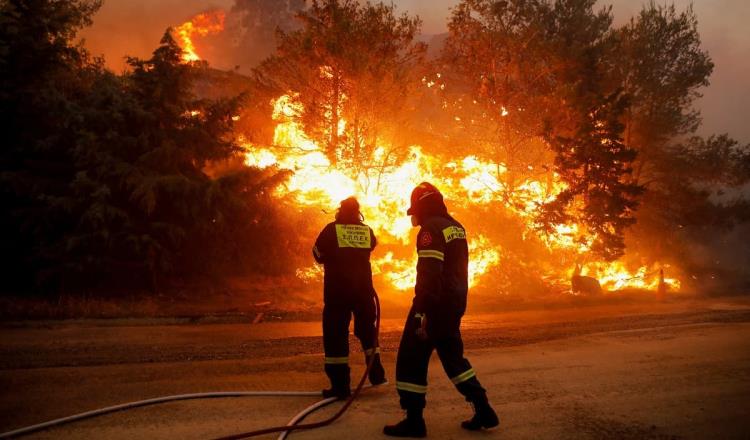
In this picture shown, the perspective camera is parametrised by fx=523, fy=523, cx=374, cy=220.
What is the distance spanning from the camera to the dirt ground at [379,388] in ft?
16.6

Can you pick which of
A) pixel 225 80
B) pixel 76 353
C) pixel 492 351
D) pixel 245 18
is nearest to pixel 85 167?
pixel 76 353

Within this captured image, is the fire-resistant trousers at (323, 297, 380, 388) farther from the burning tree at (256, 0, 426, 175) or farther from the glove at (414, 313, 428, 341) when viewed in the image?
the burning tree at (256, 0, 426, 175)

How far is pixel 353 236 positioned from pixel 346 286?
60 cm

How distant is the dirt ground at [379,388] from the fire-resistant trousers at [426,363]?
450 millimetres

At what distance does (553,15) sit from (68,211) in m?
23.2

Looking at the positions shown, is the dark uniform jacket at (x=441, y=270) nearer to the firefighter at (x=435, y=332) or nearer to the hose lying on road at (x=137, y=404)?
the firefighter at (x=435, y=332)

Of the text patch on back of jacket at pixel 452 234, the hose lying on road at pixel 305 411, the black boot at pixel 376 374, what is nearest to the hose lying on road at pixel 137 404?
the hose lying on road at pixel 305 411

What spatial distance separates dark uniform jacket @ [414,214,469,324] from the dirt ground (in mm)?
1176

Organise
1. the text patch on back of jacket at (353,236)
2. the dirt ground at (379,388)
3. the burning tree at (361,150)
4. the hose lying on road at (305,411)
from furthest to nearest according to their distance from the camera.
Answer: the burning tree at (361,150), the text patch on back of jacket at (353,236), the dirt ground at (379,388), the hose lying on road at (305,411)

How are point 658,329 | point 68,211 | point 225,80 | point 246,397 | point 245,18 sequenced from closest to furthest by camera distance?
point 246,397 < point 658,329 < point 68,211 < point 225,80 < point 245,18

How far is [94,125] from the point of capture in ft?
43.9

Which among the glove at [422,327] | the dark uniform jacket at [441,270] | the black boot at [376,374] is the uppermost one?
the dark uniform jacket at [441,270]

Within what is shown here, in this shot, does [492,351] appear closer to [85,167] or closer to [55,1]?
[85,167]

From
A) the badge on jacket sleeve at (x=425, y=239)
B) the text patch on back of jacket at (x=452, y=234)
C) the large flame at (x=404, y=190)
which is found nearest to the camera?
the badge on jacket sleeve at (x=425, y=239)
